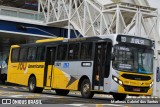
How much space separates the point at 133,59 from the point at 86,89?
2.84 meters

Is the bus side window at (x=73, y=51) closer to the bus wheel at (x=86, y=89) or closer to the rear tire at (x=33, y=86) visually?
the bus wheel at (x=86, y=89)

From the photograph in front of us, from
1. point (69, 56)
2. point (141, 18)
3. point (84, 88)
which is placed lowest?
point (84, 88)

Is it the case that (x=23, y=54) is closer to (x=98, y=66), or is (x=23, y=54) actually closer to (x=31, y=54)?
(x=31, y=54)

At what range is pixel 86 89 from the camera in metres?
20.3

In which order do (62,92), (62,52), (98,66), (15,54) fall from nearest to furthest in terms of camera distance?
(98,66) < (62,52) < (62,92) < (15,54)

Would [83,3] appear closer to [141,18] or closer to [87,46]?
[141,18]

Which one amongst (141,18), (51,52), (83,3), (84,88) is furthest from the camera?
(83,3)

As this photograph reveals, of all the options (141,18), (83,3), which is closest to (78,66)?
(141,18)

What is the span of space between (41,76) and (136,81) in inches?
274

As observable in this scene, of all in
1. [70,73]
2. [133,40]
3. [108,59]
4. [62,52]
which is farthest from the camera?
[62,52]

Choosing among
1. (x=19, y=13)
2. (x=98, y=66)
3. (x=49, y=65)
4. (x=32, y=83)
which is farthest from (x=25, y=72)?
(x=19, y=13)

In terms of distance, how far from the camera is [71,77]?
21.7 metres

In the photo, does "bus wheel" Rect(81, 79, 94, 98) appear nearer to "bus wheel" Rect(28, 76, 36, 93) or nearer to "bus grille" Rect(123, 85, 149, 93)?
"bus grille" Rect(123, 85, 149, 93)

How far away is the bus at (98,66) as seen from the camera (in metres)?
18.9
